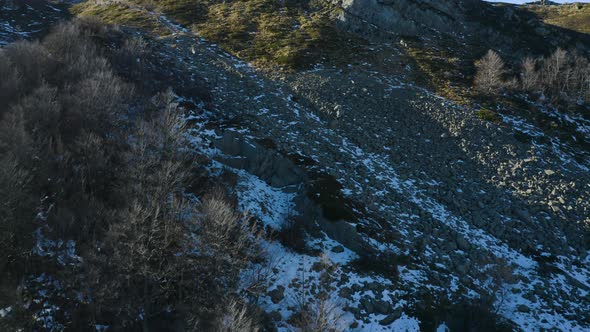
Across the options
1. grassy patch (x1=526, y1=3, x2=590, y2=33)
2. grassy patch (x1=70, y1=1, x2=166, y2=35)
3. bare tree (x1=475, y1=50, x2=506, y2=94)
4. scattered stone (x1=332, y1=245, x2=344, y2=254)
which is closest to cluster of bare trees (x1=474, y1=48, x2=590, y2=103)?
bare tree (x1=475, y1=50, x2=506, y2=94)

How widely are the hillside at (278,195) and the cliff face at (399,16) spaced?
19.2 meters

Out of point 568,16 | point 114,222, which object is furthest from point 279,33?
point 568,16

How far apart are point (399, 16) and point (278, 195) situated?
53.0 meters

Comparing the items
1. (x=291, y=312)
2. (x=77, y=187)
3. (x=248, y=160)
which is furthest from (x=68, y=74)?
(x=291, y=312)

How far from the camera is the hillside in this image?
16625mm

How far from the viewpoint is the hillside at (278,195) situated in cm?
1662

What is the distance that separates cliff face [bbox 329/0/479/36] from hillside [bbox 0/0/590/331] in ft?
62.8

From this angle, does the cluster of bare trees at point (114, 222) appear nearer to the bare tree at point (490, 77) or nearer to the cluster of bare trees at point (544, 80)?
the bare tree at point (490, 77)

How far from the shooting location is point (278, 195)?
86.0ft

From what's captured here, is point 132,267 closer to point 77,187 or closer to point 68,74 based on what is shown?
point 77,187

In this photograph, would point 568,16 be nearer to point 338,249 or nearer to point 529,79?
point 529,79

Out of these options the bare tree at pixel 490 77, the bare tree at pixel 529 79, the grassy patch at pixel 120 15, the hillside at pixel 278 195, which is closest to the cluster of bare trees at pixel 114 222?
the hillside at pixel 278 195

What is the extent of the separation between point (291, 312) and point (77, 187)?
14248 mm

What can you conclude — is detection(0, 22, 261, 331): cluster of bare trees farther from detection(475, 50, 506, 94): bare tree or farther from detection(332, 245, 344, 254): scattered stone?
detection(475, 50, 506, 94): bare tree
